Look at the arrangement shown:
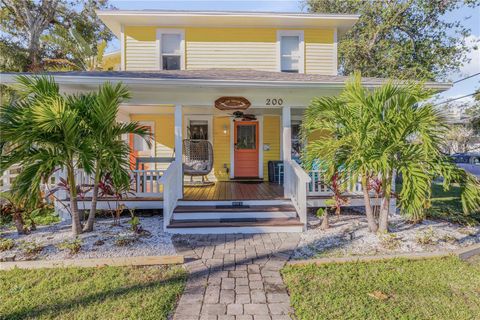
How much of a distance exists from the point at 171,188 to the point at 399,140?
402 cm

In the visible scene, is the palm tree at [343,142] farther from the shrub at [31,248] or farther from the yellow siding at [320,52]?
the yellow siding at [320,52]

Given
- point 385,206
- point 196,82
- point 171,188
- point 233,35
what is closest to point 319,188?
point 385,206

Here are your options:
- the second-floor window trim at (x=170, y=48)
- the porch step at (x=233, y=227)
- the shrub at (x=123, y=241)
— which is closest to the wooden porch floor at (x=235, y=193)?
the porch step at (x=233, y=227)

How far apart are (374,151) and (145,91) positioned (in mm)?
4693

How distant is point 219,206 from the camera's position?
5.94 m

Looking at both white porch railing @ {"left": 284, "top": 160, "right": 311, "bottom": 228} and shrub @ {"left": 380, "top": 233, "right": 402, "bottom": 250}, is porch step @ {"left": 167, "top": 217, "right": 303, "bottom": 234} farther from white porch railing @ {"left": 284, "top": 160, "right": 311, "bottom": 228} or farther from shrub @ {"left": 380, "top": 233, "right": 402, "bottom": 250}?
shrub @ {"left": 380, "top": 233, "right": 402, "bottom": 250}

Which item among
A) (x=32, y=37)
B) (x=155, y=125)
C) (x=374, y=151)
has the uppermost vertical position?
(x=32, y=37)

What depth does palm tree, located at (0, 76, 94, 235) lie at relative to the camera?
401 cm

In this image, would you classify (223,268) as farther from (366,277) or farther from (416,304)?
(416,304)

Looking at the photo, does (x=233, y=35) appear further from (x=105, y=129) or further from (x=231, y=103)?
(x=105, y=129)

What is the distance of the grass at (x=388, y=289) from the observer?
8.88ft

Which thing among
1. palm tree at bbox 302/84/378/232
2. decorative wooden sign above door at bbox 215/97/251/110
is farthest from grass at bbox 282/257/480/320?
decorative wooden sign above door at bbox 215/97/251/110

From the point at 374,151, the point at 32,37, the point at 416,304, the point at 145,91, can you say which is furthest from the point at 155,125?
the point at 32,37

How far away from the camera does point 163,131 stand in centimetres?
912
